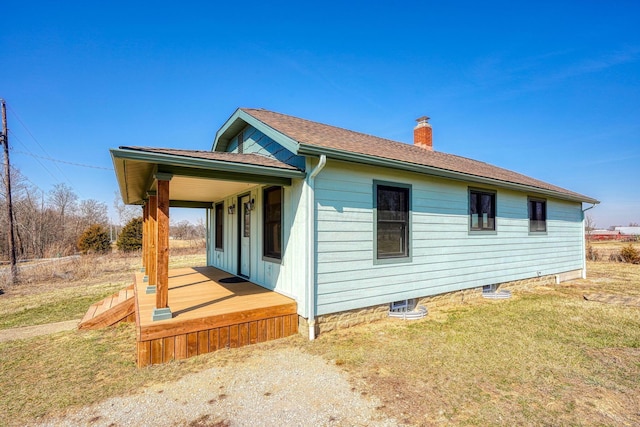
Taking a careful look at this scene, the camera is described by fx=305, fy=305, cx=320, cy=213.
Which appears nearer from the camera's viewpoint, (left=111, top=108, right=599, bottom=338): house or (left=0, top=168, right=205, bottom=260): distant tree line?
(left=111, top=108, right=599, bottom=338): house

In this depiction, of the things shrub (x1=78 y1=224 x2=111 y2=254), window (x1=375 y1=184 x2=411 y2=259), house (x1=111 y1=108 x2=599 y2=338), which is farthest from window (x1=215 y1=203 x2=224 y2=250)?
shrub (x1=78 y1=224 x2=111 y2=254)

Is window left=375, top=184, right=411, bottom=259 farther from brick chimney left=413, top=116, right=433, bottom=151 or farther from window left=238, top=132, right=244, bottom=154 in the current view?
brick chimney left=413, top=116, right=433, bottom=151

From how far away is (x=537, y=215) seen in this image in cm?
930

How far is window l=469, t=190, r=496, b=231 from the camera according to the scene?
7.36 m

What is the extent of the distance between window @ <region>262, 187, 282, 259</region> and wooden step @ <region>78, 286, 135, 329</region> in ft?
9.11

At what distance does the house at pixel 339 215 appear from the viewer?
15.3 feet

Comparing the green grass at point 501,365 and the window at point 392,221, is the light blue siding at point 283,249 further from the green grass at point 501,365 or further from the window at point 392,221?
the window at point 392,221

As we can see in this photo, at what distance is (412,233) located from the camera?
6051mm

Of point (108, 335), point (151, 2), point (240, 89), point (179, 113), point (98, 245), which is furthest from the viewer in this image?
point (98, 245)

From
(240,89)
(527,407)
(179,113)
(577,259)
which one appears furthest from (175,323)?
(179,113)

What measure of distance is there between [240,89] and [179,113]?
4.95 m

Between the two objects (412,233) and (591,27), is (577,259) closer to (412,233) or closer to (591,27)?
(591,27)

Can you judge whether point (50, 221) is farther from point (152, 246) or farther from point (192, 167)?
point (192, 167)

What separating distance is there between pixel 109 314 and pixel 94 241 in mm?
18886
